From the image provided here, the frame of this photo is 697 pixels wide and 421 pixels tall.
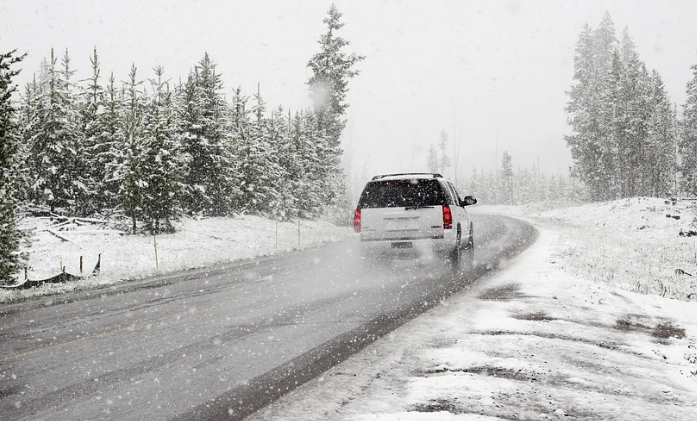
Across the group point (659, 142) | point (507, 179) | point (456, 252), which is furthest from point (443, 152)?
point (456, 252)

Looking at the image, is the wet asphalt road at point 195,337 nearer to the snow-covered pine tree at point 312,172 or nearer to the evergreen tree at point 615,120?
the snow-covered pine tree at point 312,172

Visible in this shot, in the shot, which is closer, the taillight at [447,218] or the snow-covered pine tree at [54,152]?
the taillight at [447,218]

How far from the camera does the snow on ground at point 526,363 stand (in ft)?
12.5

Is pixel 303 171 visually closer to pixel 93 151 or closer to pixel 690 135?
pixel 93 151

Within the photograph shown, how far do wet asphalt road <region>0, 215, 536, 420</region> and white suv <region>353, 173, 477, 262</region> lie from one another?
0.72 meters

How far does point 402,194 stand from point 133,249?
13.1 m

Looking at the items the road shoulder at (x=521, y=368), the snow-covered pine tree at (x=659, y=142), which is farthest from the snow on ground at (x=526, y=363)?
the snow-covered pine tree at (x=659, y=142)

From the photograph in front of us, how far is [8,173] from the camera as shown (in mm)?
12078

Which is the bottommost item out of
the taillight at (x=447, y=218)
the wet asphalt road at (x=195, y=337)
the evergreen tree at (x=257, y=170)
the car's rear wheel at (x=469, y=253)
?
the wet asphalt road at (x=195, y=337)

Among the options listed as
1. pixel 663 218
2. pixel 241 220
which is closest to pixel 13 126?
pixel 241 220

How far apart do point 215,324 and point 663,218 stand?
29830mm

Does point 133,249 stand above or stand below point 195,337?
above

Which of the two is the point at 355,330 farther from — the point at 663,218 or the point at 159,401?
the point at 663,218

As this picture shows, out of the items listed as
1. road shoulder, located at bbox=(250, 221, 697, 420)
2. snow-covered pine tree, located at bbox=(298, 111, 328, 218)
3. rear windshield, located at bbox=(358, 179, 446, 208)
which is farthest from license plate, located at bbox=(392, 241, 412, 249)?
snow-covered pine tree, located at bbox=(298, 111, 328, 218)
